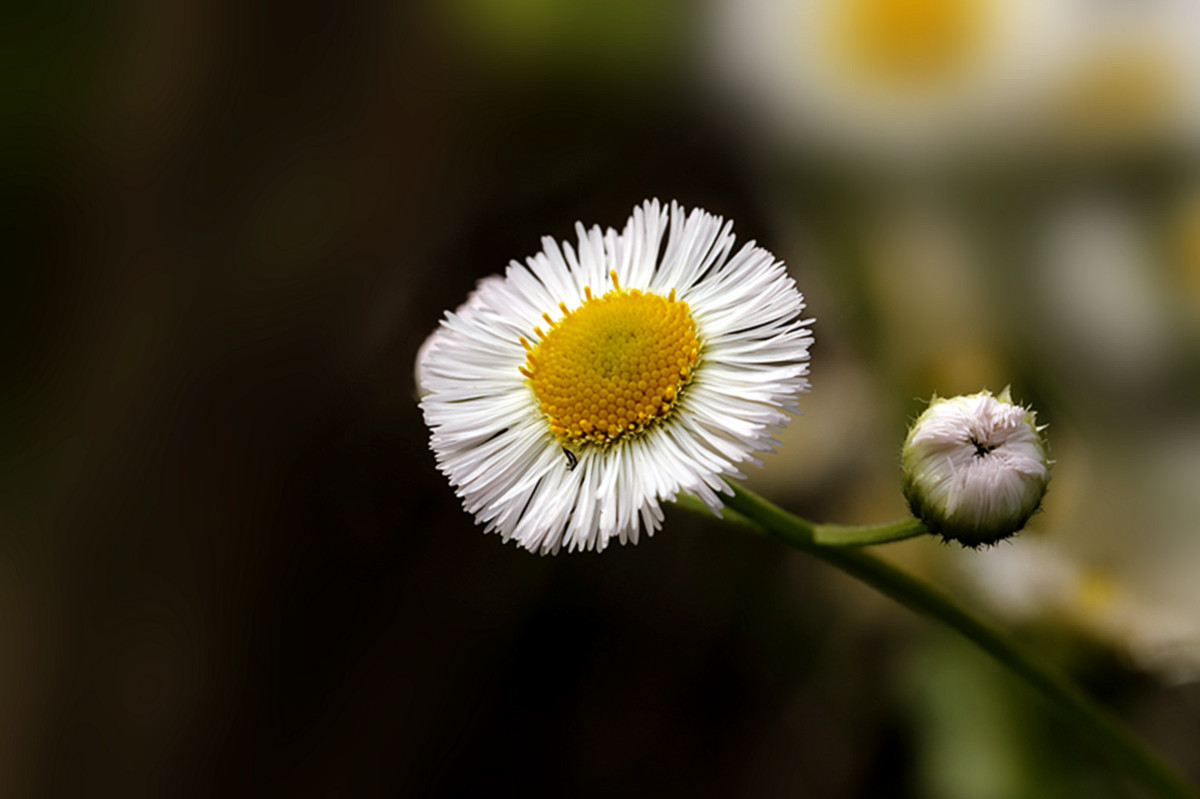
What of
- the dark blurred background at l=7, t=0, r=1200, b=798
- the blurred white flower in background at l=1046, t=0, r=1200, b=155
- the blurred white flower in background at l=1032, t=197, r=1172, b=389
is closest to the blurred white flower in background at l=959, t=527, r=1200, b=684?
the dark blurred background at l=7, t=0, r=1200, b=798

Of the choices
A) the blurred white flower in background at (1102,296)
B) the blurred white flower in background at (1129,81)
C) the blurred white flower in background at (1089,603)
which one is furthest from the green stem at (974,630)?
the blurred white flower in background at (1129,81)

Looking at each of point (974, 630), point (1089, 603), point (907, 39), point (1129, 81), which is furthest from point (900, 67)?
point (974, 630)

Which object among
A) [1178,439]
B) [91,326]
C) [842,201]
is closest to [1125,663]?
[1178,439]

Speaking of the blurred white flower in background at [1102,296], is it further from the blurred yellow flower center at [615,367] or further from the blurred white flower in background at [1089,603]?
the blurred yellow flower center at [615,367]

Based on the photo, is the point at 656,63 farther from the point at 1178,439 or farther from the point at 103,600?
the point at 103,600

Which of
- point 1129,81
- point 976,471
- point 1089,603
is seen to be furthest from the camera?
point 1129,81

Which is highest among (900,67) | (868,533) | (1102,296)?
(900,67)

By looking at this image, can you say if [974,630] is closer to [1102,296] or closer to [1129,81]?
[1102,296]
